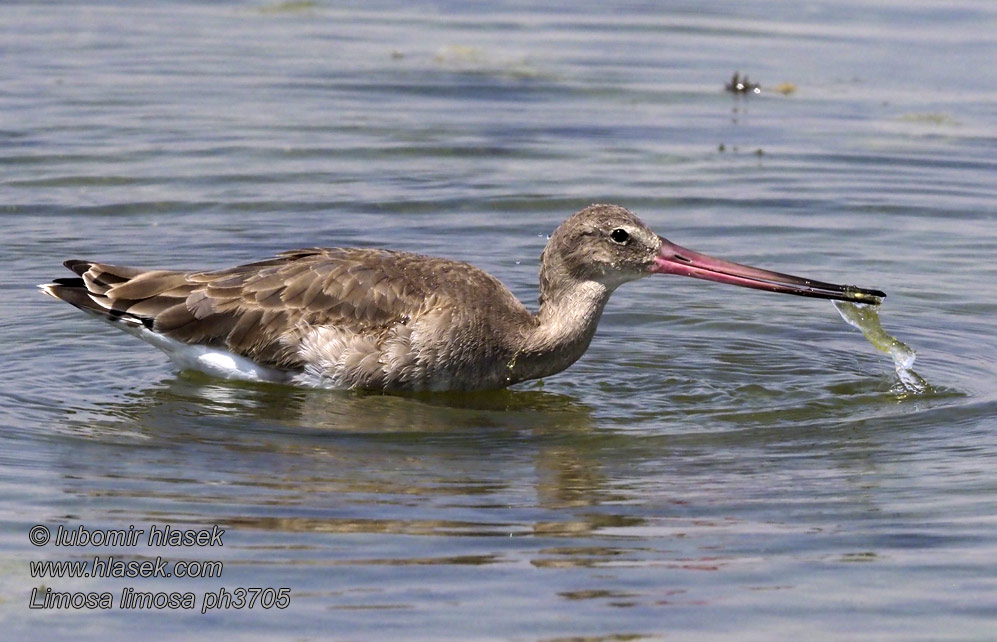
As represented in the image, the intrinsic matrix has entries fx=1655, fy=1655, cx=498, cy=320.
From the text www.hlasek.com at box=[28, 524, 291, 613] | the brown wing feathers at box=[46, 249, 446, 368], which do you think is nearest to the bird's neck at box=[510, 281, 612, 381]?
the brown wing feathers at box=[46, 249, 446, 368]

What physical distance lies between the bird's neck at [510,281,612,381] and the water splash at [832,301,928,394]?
135 centimetres

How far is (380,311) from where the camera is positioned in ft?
29.9

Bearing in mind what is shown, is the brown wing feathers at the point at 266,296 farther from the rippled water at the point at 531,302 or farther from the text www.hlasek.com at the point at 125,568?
the text www.hlasek.com at the point at 125,568

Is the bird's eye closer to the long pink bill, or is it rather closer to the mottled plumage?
the mottled plumage

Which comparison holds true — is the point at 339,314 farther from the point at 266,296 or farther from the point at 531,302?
the point at 531,302

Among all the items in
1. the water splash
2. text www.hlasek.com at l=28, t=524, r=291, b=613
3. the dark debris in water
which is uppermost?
the dark debris in water

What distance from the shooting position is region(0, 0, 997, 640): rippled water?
6355mm

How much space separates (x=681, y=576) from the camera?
6.39 metres

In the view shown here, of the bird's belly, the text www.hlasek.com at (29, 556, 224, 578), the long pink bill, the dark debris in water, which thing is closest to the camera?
the text www.hlasek.com at (29, 556, 224, 578)

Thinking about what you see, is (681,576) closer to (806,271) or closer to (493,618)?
(493,618)

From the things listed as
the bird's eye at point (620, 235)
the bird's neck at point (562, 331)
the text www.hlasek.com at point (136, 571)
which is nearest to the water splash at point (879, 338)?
the bird's eye at point (620, 235)

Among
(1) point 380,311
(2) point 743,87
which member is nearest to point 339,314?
(1) point 380,311

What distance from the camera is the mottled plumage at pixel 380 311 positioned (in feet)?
29.9

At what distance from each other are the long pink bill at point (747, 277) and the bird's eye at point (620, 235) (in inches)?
8.0
